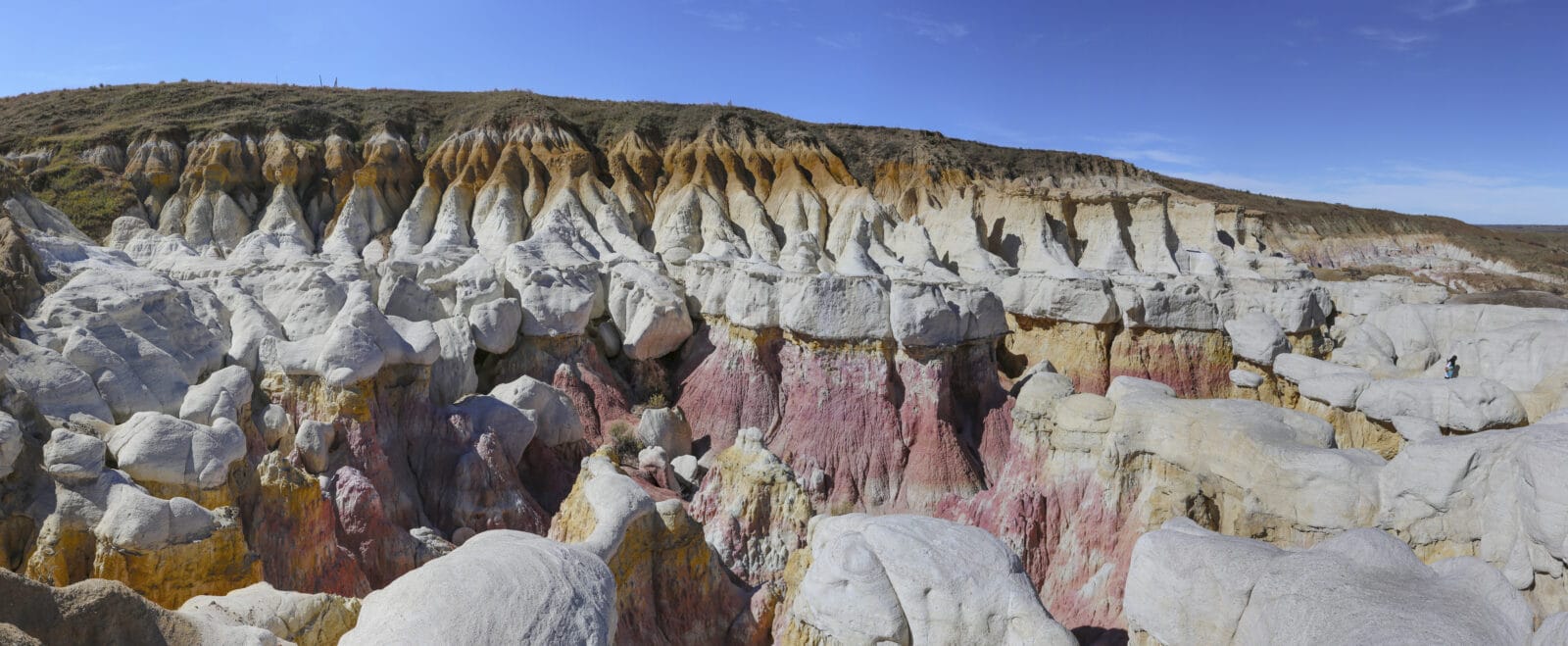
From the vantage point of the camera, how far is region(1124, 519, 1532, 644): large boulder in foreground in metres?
4.77

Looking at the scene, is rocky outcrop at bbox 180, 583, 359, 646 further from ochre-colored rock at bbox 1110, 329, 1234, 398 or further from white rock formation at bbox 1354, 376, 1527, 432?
ochre-colored rock at bbox 1110, 329, 1234, 398

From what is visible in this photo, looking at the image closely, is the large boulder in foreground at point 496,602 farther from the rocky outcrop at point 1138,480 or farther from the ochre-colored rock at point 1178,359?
the ochre-colored rock at point 1178,359

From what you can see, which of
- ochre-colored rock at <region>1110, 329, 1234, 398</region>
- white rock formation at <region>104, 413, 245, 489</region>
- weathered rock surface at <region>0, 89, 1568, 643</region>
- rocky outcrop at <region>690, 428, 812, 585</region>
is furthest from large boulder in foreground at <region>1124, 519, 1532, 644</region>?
ochre-colored rock at <region>1110, 329, 1234, 398</region>

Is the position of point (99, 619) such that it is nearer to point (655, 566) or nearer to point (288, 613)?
point (288, 613)

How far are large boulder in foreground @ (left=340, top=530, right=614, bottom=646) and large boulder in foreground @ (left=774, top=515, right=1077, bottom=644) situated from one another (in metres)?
1.75

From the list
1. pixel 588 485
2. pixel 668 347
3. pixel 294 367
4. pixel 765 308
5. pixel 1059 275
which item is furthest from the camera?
pixel 1059 275

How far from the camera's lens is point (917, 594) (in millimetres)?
6148

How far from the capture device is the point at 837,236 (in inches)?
1164

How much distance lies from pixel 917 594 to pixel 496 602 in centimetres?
307

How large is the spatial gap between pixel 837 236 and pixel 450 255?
1471 centimetres

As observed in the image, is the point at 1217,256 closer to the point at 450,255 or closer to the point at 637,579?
the point at 450,255

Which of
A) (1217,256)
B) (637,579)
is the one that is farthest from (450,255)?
(1217,256)

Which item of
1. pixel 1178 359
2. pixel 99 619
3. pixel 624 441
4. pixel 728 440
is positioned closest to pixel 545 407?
pixel 624 441

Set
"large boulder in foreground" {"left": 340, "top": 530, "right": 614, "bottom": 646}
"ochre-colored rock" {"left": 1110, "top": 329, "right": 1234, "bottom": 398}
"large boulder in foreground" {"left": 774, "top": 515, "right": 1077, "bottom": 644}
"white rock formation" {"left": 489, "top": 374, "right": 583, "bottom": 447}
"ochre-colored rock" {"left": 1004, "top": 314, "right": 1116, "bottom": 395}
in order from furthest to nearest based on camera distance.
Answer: "ochre-colored rock" {"left": 1004, "top": 314, "right": 1116, "bottom": 395}
"ochre-colored rock" {"left": 1110, "top": 329, "right": 1234, "bottom": 398}
"white rock formation" {"left": 489, "top": 374, "right": 583, "bottom": 447}
"large boulder in foreground" {"left": 774, "top": 515, "right": 1077, "bottom": 644}
"large boulder in foreground" {"left": 340, "top": 530, "right": 614, "bottom": 646}
